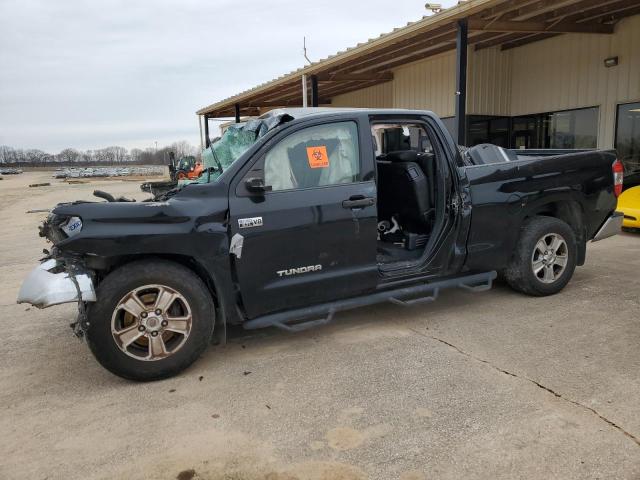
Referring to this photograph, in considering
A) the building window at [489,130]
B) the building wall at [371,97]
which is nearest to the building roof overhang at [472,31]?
the building wall at [371,97]

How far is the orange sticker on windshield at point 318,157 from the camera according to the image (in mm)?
3852

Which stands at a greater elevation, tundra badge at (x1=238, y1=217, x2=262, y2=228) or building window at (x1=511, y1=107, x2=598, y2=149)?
building window at (x1=511, y1=107, x2=598, y2=149)

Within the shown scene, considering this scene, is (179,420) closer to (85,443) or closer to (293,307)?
(85,443)

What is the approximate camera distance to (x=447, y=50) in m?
13.6

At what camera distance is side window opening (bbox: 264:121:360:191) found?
3752 mm

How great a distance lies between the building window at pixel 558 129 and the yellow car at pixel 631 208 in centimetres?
395

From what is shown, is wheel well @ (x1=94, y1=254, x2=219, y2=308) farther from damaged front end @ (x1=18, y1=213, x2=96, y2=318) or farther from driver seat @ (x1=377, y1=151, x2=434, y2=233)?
driver seat @ (x1=377, y1=151, x2=434, y2=233)

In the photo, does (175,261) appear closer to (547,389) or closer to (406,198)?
(406,198)

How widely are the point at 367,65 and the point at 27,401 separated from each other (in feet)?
45.5

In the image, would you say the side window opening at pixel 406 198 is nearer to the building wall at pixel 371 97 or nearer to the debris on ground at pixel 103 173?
the building wall at pixel 371 97

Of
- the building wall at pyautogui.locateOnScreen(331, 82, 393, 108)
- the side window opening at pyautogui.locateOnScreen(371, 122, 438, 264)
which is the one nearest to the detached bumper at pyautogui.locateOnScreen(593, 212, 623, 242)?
the side window opening at pyautogui.locateOnScreen(371, 122, 438, 264)

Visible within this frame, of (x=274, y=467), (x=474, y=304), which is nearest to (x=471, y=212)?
(x=474, y=304)

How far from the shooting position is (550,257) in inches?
195

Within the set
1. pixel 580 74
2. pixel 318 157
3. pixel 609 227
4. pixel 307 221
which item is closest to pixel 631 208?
pixel 609 227
